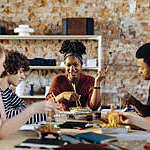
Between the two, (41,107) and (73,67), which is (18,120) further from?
(73,67)

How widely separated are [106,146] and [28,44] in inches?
138

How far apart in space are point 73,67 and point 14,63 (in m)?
1.18

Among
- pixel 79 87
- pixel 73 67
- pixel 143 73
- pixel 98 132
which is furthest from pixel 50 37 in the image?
pixel 98 132

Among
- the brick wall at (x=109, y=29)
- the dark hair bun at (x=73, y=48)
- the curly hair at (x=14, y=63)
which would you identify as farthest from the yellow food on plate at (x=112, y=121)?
the brick wall at (x=109, y=29)

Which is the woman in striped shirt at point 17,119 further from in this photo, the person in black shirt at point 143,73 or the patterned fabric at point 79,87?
the patterned fabric at point 79,87

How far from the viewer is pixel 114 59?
15.1 ft

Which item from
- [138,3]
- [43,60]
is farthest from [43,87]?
[138,3]

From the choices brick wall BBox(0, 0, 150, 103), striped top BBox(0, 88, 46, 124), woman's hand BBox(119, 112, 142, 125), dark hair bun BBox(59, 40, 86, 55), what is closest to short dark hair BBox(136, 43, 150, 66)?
woman's hand BBox(119, 112, 142, 125)

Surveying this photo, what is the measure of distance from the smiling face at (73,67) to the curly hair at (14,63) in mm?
1071

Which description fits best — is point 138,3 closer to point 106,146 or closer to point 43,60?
point 43,60

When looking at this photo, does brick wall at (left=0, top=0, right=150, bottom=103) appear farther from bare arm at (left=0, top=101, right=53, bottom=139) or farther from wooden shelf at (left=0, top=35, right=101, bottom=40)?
bare arm at (left=0, top=101, right=53, bottom=139)

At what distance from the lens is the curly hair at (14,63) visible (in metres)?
2.42

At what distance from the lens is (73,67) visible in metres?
3.53

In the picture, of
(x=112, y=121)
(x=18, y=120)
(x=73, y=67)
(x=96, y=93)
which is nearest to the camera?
(x=18, y=120)
